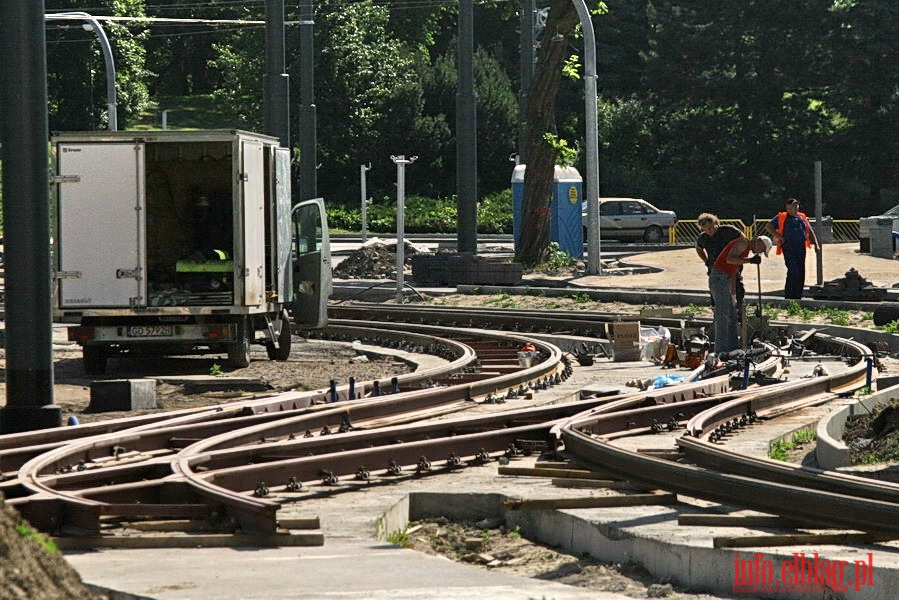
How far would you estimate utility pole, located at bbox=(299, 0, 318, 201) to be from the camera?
134 feet

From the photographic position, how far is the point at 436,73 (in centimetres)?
7475

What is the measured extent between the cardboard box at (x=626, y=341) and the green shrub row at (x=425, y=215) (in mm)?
42557

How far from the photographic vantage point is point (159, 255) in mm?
20578

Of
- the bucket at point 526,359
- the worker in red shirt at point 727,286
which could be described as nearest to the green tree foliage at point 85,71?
the bucket at point 526,359

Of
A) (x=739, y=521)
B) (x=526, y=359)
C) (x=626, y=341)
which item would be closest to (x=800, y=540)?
(x=739, y=521)

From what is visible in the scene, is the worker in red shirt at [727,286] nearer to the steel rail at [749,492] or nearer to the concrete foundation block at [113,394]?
the concrete foundation block at [113,394]

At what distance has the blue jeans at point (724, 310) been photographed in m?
18.1

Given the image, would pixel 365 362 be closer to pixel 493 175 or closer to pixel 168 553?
pixel 168 553

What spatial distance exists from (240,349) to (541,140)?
2029 cm

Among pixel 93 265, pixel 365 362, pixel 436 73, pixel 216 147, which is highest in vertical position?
pixel 436 73

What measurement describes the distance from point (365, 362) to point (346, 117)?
54.2m

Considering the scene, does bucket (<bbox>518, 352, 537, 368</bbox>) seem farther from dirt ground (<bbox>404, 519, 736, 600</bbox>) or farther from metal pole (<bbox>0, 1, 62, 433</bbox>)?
dirt ground (<bbox>404, 519, 736, 600</bbox>)

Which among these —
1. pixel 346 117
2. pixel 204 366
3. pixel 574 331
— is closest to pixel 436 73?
pixel 346 117

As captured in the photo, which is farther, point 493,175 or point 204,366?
point 493,175
